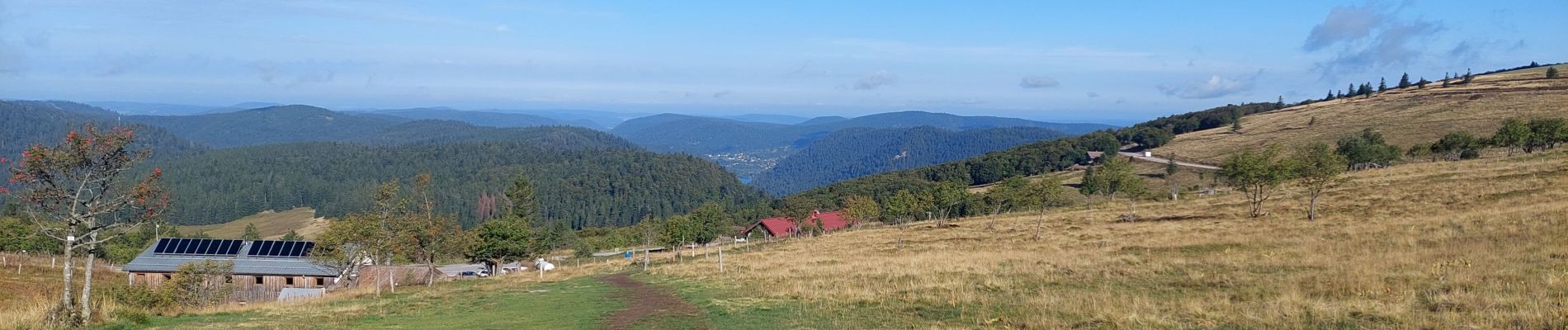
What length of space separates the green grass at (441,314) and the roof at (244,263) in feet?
86.7

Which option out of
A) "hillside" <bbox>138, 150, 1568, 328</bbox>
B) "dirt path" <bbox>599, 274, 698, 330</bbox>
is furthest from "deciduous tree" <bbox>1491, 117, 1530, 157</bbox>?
"dirt path" <bbox>599, 274, 698, 330</bbox>

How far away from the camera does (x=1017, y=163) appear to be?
137750mm

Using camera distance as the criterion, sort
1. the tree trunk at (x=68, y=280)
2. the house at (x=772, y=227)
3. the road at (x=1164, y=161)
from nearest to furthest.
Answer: the tree trunk at (x=68, y=280) → the house at (x=772, y=227) → the road at (x=1164, y=161)

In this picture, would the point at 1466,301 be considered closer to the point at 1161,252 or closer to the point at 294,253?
the point at 1161,252

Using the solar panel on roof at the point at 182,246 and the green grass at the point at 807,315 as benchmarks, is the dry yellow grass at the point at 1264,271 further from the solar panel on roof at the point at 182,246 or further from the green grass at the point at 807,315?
the solar panel on roof at the point at 182,246

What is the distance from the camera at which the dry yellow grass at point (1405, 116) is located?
298 feet

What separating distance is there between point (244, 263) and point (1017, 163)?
4624 inches

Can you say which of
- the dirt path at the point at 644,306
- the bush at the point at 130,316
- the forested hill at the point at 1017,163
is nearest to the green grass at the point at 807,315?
the dirt path at the point at 644,306

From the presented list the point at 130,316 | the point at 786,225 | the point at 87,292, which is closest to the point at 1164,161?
the point at 786,225

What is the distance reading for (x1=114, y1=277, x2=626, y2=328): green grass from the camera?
15586 millimetres

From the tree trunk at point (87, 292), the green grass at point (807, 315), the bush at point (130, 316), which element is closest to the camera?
the green grass at point (807, 315)

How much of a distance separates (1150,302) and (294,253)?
164ft

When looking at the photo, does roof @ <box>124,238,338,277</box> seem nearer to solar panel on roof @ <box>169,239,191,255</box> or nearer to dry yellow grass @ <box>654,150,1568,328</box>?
solar panel on roof @ <box>169,239,191,255</box>

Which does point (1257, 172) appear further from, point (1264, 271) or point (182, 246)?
point (182, 246)
